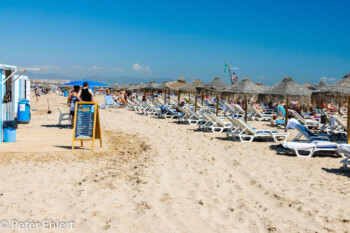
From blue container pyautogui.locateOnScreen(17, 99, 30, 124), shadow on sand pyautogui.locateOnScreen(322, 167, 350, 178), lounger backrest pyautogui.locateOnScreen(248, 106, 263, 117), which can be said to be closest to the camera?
shadow on sand pyautogui.locateOnScreen(322, 167, 350, 178)

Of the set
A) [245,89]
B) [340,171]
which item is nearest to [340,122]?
[340,171]

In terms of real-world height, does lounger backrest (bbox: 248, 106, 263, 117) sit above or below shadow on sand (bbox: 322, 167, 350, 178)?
above

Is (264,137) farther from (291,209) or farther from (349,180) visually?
(291,209)

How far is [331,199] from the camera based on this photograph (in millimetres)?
4047

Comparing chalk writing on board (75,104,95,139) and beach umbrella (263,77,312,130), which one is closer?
chalk writing on board (75,104,95,139)

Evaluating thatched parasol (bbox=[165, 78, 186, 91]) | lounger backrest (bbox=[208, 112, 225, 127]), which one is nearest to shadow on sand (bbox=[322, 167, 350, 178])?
lounger backrest (bbox=[208, 112, 225, 127])

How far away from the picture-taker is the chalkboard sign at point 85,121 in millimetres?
6434

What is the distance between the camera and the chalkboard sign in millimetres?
6434

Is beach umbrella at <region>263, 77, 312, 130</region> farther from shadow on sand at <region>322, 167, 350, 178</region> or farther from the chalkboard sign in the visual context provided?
the chalkboard sign

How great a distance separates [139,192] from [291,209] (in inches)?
70.5

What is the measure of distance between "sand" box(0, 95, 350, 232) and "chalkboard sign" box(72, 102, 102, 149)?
0.28 meters

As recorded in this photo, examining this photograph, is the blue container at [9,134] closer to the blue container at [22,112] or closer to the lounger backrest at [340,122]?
the blue container at [22,112]

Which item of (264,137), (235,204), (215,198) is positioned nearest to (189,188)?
(215,198)

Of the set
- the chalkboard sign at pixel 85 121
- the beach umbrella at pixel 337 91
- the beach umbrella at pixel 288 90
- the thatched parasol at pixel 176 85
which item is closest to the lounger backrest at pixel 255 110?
the beach umbrella at pixel 288 90
